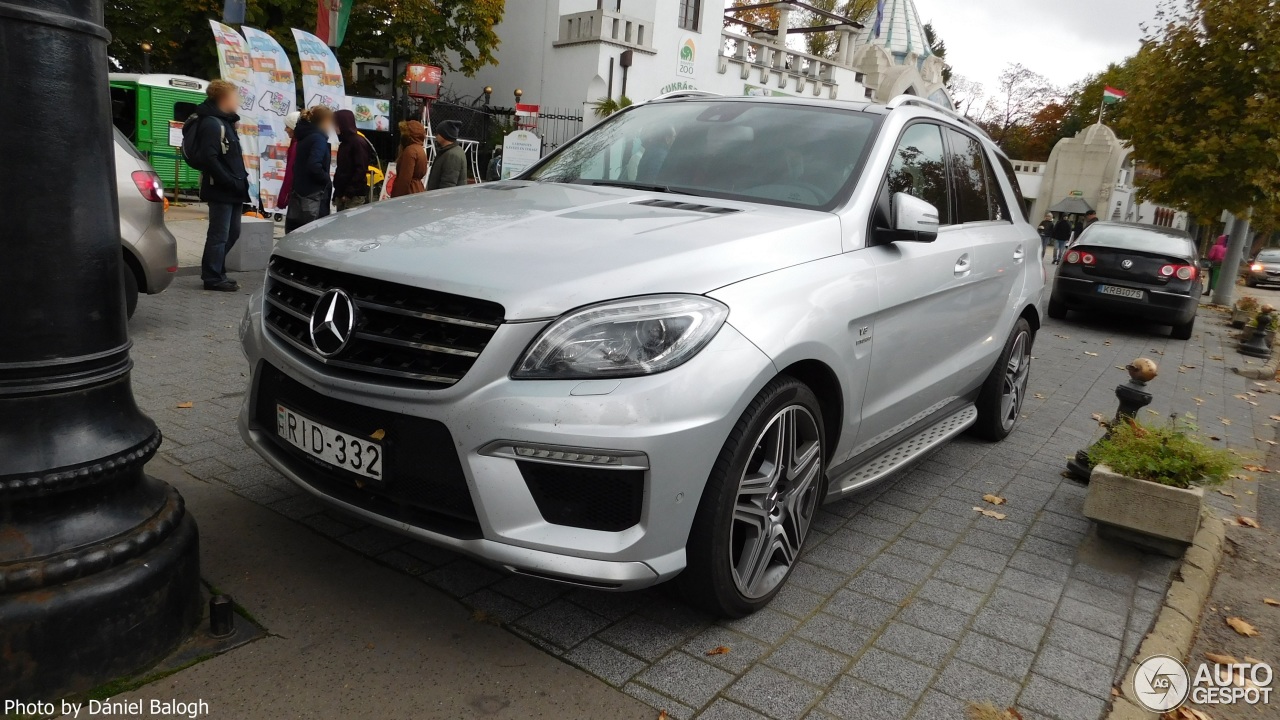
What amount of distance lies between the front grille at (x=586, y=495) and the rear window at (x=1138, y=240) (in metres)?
12.0

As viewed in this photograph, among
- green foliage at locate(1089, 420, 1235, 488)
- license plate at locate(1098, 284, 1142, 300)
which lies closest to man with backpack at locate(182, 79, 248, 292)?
green foliage at locate(1089, 420, 1235, 488)

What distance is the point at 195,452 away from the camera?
4.40 m

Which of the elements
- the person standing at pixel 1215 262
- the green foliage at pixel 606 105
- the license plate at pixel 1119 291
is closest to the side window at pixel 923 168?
the license plate at pixel 1119 291

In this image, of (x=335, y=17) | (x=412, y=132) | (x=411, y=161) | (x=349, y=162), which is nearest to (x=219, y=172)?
(x=349, y=162)

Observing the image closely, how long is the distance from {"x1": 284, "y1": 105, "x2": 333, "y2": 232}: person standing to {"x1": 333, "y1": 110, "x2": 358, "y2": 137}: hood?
0.36 feet

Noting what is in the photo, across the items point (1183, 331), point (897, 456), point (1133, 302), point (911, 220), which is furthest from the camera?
point (1183, 331)

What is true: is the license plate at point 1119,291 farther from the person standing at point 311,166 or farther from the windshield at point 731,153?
the person standing at point 311,166

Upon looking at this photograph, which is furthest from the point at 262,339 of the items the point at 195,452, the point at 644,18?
the point at 644,18

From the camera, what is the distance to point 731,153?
4.09 metres

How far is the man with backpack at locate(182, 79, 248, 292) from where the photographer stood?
27.4 ft

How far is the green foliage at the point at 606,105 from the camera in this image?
23125 millimetres

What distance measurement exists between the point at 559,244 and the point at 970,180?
124 inches

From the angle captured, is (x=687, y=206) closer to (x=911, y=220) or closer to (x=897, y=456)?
(x=911, y=220)

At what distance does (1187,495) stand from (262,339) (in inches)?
151
